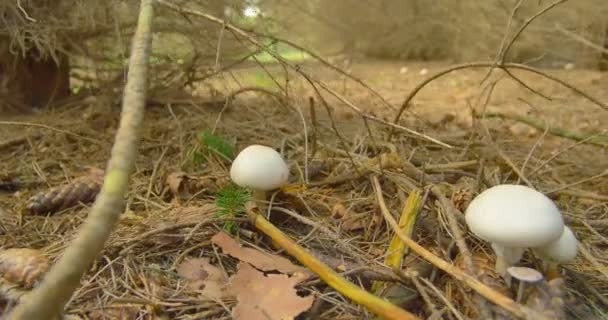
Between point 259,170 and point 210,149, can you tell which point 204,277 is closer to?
point 259,170

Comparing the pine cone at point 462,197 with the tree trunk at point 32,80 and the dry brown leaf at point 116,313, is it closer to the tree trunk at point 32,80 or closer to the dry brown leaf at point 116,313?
the dry brown leaf at point 116,313

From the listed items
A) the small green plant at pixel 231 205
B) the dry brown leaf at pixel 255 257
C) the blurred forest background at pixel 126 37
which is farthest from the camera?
the blurred forest background at pixel 126 37

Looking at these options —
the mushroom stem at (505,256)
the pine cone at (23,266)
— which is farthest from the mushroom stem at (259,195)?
the mushroom stem at (505,256)

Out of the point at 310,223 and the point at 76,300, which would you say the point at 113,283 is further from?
the point at 310,223

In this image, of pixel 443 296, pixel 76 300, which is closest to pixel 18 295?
pixel 76 300

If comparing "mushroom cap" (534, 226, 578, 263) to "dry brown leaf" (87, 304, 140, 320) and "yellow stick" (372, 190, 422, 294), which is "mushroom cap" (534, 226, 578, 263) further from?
"dry brown leaf" (87, 304, 140, 320)
